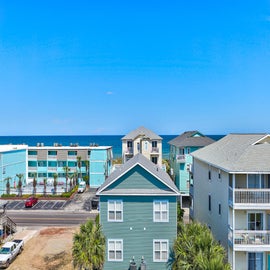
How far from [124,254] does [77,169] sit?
143 ft

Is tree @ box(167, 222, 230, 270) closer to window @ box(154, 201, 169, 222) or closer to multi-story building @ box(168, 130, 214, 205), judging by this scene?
window @ box(154, 201, 169, 222)

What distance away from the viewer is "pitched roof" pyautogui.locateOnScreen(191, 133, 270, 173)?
21.1 metres

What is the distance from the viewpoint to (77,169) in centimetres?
6512

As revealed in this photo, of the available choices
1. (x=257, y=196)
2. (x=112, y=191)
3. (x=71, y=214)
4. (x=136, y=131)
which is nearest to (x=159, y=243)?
(x=112, y=191)

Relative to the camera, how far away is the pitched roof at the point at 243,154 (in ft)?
69.2

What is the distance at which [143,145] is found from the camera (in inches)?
2207

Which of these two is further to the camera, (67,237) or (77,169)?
(77,169)

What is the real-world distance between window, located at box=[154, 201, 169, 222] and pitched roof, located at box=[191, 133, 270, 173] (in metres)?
4.99

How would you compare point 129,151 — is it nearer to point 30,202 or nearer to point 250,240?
point 30,202

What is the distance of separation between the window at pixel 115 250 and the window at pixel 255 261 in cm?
938

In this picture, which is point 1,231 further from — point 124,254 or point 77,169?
point 77,169

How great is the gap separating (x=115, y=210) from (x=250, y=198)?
31.9ft

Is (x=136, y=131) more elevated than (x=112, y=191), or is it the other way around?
(x=136, y=131)

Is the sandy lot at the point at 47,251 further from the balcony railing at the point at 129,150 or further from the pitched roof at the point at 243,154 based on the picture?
the balcony railing at the point at 129,150
